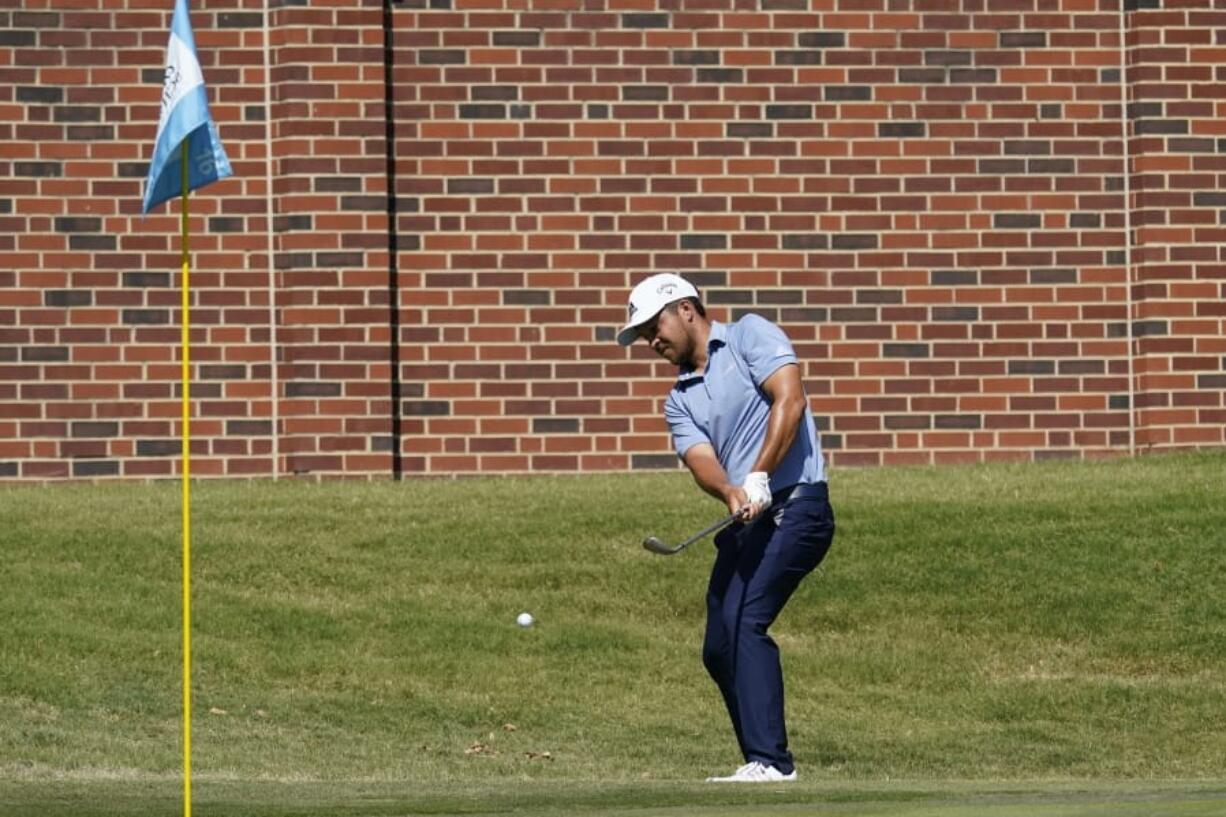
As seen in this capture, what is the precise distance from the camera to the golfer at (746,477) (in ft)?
30.5

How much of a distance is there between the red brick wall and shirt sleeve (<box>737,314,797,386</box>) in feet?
25.3

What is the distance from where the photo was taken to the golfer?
9.28m

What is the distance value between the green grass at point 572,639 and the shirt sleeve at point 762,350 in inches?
59.2

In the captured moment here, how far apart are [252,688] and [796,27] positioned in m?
6.79

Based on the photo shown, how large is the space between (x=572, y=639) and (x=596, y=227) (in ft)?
14.5

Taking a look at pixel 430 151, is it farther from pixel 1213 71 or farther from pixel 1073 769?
pixel 1073 769

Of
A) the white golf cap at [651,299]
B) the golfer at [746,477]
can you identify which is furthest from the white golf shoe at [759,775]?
the white golf cap at [651,299]

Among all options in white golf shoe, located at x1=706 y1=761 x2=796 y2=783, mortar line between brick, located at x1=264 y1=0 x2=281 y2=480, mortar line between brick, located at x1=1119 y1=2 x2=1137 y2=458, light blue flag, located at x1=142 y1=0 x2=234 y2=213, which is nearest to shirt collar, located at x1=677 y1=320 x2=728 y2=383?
white golf shoe, located at x1=706 y1=761 x2=796 y2=783

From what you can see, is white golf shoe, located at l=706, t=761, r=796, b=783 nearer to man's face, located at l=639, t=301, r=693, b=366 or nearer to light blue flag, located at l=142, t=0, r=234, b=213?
man's face, located at l=639, t=301, r=693, b=366

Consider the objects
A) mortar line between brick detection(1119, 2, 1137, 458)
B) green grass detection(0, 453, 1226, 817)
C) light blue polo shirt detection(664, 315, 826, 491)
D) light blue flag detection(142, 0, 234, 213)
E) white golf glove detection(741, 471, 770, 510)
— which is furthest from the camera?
mortar line between brick detection(1119, 2, 1137, 458)

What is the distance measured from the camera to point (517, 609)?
13898 millimetres

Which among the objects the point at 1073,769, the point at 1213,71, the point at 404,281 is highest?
the point at 1213,71

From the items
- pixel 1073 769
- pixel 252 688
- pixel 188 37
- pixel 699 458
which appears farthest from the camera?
pixel 252 688

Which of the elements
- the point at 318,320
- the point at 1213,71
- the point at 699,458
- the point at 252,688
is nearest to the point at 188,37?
the point at 699,458
